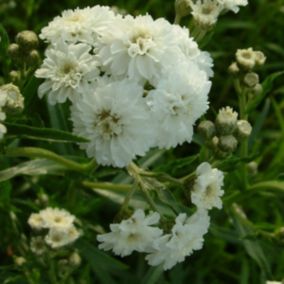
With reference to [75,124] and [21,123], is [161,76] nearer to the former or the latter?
[75,124]

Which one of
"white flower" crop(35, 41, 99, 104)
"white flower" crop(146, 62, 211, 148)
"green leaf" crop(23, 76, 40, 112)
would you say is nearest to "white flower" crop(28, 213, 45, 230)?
"green leaf" crop(23, 76, 40, 112)

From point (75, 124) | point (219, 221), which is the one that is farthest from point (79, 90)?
point (219, 221)

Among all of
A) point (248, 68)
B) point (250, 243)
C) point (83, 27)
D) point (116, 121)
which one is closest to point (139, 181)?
point (116, 121)

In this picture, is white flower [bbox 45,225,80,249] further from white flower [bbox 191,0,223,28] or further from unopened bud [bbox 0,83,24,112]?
white flower [bbox 191,0,223,28]

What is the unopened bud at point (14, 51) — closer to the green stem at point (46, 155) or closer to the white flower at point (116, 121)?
the green stem at point (46, 155)

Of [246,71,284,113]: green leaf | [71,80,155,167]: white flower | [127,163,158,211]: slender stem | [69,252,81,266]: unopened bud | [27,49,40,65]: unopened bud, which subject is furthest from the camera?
[246,71,284,113]: green leaf

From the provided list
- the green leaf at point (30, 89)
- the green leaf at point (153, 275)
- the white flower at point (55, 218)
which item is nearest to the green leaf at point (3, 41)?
the green leaf at point (30, 89)

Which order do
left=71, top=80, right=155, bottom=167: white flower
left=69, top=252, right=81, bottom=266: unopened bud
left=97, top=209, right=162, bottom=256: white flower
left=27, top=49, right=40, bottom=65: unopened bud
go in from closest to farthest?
1. left=71, top=80, right=155, bottom=167: white flower
2. left=97, top=209, right=162, bottom=256: white flower
3. left=27, top=49, right=40, bottom=65: unopened bud
4. left=69, top=252, right=81, bottom=266: unopened bud
